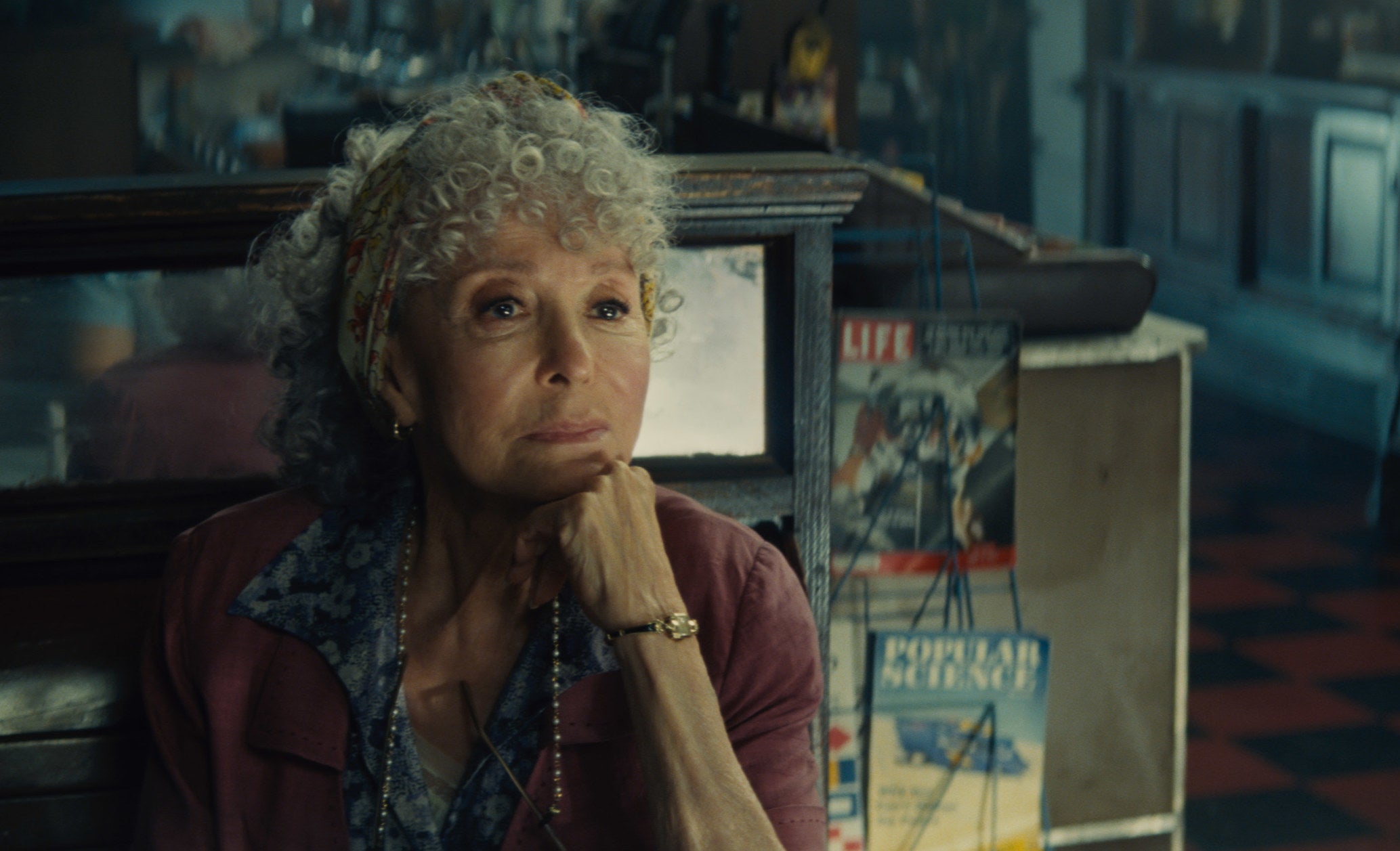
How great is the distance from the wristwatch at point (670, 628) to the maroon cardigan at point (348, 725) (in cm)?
7

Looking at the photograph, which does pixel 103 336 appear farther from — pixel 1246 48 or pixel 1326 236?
pixel 1246 48

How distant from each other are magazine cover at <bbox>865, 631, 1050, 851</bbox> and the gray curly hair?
25.1 inches

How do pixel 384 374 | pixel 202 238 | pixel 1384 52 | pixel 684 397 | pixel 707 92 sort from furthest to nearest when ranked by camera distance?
1. pixel 1384 52
2. pixel 707 92
3. pixel 684 397
4. pixel 202 238
5. pixel 384 374

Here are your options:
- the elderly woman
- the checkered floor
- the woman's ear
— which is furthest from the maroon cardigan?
the checkered floor

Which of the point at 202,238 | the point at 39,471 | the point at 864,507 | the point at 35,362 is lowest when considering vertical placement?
the point at 864,507

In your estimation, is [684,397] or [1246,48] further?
[1246,48]

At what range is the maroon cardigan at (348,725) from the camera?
133 centimetres

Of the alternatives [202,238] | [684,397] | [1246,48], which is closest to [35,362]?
[202,238]

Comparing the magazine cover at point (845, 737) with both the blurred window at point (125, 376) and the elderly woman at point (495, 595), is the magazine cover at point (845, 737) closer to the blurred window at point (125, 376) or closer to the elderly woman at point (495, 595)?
the elderly woman at point (495, 595)

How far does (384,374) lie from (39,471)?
1.69 feet

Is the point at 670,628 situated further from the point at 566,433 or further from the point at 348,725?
the point at 348,725

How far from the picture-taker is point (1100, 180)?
950 centimetres

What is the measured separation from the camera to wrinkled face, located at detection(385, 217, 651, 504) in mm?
1297

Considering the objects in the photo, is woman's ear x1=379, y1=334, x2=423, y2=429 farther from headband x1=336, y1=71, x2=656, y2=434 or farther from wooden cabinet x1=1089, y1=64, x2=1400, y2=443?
wooden cabinet x1=1089, y1=64, x2=1400, y2=443
